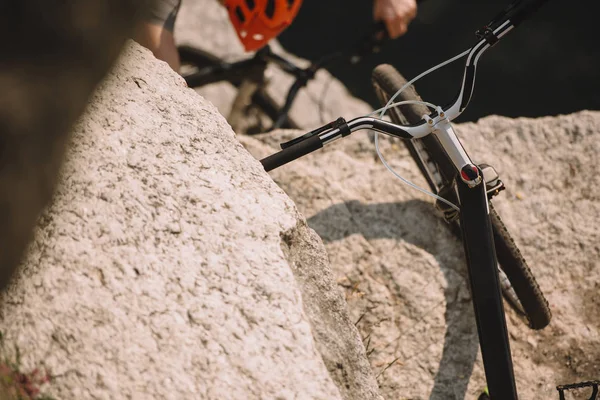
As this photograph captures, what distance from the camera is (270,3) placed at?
8.80 ft

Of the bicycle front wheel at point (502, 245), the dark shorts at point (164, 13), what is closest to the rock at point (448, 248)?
the bicycle front wheel at point (502, 245)

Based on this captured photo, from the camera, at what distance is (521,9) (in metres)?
1.72

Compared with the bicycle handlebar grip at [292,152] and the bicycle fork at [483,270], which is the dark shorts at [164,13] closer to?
the bicycle handlebar grip at [292,152]

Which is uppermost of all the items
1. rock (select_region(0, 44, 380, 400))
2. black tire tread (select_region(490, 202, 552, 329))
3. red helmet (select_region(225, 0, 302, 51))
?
red helmet (select_region(225, 0, 302, 51))

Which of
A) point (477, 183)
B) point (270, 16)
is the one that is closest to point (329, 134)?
point (477, 183)

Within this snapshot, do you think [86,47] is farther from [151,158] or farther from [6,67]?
[151,158]

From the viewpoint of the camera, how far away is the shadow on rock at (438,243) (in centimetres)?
199

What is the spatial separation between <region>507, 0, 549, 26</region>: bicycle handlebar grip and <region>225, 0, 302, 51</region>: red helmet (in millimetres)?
1325

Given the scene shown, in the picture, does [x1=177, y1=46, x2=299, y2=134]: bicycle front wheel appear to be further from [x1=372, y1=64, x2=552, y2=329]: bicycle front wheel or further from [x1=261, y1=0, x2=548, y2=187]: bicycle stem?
[x1=261, y1=0, x2=548, y2=187]: bicycle stem

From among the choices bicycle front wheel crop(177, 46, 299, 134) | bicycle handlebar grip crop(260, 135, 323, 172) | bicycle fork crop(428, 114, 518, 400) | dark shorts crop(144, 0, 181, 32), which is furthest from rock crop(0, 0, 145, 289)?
bicycle front wheel crop(177, 46, 299, 134)

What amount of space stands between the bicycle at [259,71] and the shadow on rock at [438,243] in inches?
51.8

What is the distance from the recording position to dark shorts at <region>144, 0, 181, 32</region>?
219cm

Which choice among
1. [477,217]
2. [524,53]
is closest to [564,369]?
[477,217]

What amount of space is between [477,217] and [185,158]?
1.06m
